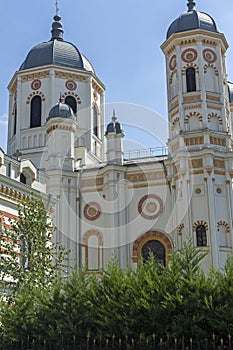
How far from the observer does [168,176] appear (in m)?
33.0

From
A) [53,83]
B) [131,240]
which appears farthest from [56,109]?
[131,240]

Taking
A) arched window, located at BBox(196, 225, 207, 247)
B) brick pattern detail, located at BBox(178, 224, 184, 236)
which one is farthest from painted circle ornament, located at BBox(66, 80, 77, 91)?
arched window, located at BBox(196, 225, 207, 247)

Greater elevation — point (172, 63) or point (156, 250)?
point (172, 63)

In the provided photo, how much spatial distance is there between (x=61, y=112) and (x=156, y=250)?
12.0 m

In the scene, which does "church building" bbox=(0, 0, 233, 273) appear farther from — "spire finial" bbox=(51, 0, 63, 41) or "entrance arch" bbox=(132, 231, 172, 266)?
"spire finial" bbox=(51, 0, 63, 41)

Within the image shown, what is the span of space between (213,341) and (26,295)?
5971mm

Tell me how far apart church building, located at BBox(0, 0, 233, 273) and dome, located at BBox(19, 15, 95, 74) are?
178 inches

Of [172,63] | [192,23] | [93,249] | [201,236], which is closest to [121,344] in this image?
[201,236]

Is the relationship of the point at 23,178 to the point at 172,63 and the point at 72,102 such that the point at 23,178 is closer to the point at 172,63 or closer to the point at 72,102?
the point at 172,63

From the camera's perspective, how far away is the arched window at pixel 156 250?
32406 mm

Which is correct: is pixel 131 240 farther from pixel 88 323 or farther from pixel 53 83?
pixel 88 323

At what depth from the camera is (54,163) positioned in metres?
35.3

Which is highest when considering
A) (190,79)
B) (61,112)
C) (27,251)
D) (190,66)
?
(190,66)

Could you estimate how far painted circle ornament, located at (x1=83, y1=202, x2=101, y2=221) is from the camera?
34.2 m
